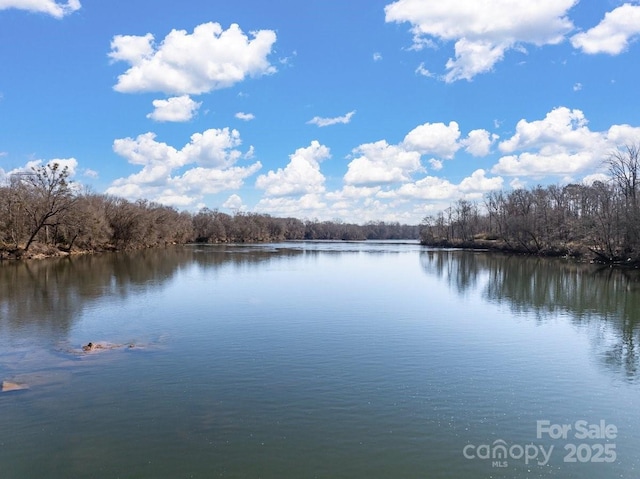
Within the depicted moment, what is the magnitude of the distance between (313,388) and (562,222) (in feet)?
261

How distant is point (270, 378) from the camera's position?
1353cm

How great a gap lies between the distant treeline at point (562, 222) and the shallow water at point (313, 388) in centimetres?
3466

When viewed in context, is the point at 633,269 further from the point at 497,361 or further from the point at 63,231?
the point at 63,231

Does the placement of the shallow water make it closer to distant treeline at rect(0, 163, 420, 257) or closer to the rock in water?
the rock in water

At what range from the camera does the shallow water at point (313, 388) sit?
8.99 meters

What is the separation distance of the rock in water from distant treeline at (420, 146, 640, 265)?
5551 cm

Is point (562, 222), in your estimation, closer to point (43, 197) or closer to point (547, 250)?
point (547, 250)

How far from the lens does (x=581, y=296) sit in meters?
32.4

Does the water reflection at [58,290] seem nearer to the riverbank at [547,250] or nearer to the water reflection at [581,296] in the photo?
the water reflection at [581,296]

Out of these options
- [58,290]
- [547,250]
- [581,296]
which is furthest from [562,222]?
[58,290]

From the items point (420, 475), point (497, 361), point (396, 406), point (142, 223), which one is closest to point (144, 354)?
point (396, 406)

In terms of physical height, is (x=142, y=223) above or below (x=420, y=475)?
above

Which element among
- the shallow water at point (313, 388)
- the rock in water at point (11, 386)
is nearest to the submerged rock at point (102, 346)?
the shallow water at point (313, 388)

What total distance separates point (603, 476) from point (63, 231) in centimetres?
7362
